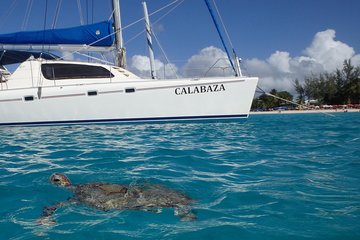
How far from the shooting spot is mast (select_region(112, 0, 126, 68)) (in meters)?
13.7

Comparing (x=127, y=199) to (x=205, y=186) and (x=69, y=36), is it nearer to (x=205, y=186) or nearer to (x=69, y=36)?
(x=205, y=186)

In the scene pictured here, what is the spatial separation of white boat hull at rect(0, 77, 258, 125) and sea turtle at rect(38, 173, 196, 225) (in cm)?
796

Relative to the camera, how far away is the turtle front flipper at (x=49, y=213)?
9.43 feet

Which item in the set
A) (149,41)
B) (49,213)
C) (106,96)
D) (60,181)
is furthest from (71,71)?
(49,213)

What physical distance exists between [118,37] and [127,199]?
11608mm

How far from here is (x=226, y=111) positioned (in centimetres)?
1160

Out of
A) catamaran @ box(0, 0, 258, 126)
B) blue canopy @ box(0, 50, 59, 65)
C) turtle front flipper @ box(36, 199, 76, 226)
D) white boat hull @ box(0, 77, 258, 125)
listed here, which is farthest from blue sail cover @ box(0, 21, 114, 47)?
turtle front flipper @ box(36, 199, 76, 226)

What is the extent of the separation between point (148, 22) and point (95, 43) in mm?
2420

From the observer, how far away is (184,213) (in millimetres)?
2994

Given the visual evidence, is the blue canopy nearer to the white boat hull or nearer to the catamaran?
the catamaran

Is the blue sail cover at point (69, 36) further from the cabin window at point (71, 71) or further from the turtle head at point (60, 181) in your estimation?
the turtle head at point (60, 181)

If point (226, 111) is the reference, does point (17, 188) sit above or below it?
below

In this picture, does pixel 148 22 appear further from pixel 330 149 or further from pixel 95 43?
pixel 330 149

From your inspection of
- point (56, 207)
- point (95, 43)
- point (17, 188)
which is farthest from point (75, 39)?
point (56, 207)
